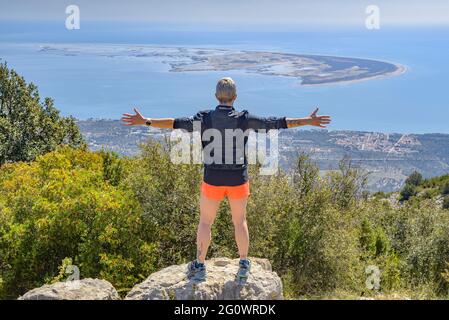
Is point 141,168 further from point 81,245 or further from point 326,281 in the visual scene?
point 326,281

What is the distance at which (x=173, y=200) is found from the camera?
43.1 ft

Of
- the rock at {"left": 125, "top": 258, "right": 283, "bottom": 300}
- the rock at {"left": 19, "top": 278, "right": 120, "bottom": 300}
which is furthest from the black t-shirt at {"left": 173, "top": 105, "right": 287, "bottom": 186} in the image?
the rock at {"left": 19, "top": 278, "right": 120, "bottom": 300}

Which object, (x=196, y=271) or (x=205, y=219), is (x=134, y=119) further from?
(x=196, y=271)

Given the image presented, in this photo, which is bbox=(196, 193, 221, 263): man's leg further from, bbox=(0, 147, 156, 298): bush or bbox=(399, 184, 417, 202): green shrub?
bbox=(399, 184, 417, 202): green shrub

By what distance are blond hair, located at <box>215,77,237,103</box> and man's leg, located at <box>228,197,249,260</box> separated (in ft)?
4.91

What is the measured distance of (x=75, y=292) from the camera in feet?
24.3

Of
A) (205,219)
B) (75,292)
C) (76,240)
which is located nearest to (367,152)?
(76,240)

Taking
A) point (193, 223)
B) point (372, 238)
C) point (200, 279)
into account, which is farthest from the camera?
point (372, 238)

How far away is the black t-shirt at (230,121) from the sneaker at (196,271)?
5.12ft

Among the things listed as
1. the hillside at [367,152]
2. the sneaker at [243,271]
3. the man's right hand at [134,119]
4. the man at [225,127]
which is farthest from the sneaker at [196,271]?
the hillside at [367,152]

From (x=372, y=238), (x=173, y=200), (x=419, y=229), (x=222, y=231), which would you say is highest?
(x=173, y=200)

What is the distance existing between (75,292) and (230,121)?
346 cm
